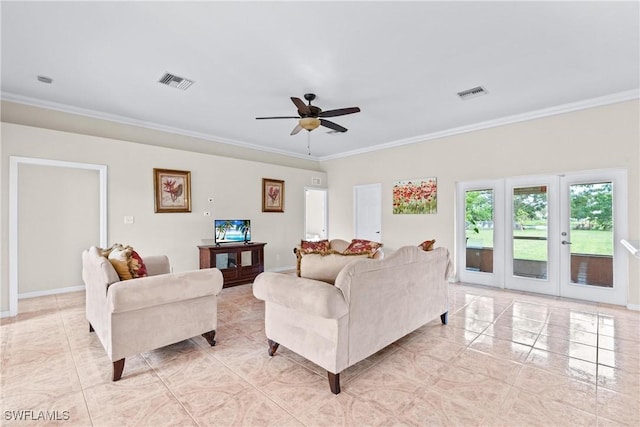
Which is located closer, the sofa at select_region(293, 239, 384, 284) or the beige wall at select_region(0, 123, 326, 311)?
the sofa at select_region(293, 239, 384, 284)

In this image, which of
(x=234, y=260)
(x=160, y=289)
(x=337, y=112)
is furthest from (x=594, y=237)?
(x=234, y=260)

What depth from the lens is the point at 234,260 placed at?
542cm

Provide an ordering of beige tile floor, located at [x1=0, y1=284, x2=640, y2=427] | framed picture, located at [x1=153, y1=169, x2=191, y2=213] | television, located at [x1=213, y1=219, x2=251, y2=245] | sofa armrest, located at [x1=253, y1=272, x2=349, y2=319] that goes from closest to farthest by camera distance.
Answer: beige tile floor, located at [x1=0, y1=284, x2=640, y2=427] < sofa armrest, located at [x1=253, y1=272, x2=349, y2=319] < framed picture, located at [x1=153, y1=169, x2=191, y2=213] < television, located at [x1=213, y1=219, x2=251, y2=245]

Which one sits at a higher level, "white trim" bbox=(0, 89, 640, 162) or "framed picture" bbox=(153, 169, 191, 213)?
"white trim" bbox=(0, 89, 640, 162)

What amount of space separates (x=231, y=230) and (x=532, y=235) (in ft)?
16.9

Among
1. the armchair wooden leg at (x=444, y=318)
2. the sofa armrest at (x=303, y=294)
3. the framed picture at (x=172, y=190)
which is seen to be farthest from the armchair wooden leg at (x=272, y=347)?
the framed picture at (x=172, y=190)

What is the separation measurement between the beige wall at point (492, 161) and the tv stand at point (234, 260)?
103 inches

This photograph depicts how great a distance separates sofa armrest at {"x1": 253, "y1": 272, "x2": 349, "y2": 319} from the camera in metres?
2.00

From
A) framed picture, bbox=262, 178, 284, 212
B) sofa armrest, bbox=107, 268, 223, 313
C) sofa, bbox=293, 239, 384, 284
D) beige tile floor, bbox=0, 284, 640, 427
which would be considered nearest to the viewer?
beige tile floor, bbox=0, 284, 640, 427

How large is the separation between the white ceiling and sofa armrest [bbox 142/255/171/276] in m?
2.12

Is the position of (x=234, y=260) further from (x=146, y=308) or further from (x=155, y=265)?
(x=146, y=308)

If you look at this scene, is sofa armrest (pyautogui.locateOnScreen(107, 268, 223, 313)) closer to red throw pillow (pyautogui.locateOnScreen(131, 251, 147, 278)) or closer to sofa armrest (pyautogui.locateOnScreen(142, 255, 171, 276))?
red throw pillow (pyautogui.locateOnScreen(131, 251, 147, 278))

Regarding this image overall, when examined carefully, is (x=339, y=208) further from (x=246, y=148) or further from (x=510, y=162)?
(x=510, y=162)

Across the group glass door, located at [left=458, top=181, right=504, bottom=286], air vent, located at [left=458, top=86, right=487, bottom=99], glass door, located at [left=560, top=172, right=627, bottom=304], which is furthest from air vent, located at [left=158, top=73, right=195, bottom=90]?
glass door, located at [left=560, top=172, right=627, bottom=304]
